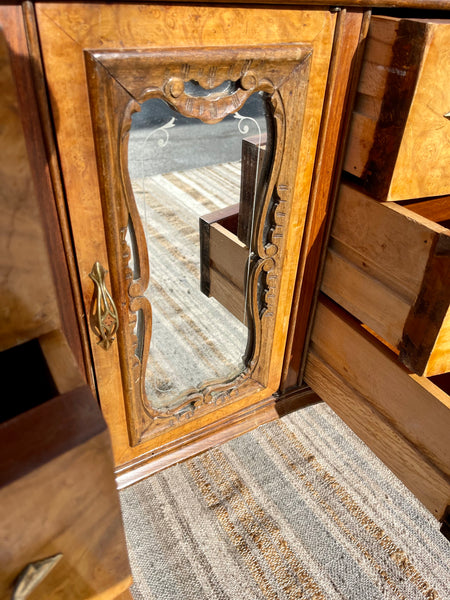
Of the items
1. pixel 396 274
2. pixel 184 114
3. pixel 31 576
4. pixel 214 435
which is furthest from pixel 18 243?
pixel 214 435

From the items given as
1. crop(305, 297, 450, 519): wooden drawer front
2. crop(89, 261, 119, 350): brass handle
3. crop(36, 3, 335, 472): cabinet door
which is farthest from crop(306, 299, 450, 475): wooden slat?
crop(89, 261, 119, 350): brass handle

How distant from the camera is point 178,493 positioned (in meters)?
0.93

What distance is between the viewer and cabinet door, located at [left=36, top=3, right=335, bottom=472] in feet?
1.86

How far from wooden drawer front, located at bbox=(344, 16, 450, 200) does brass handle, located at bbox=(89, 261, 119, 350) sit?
468 mm

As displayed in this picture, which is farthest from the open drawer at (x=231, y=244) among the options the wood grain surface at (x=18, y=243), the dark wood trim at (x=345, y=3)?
the wood grain surface at (x=18, y=243)

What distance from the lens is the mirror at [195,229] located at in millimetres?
689

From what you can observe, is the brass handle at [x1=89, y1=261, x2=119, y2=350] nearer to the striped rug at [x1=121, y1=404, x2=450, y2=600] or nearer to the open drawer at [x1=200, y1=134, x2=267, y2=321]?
the open drawer at [x1=200, y1=134, x2=267, y2=321]

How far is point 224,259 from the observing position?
90 centimetres

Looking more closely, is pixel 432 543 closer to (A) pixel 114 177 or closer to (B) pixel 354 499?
(B) pixel 354 499

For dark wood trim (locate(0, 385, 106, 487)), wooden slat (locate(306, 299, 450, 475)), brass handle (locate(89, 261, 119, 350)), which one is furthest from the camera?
wooden slat (locate(306, 299, 450, 475))

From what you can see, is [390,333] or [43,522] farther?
[390,333]

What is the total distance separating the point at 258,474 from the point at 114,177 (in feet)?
2.16

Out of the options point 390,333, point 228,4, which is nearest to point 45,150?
point 228,4

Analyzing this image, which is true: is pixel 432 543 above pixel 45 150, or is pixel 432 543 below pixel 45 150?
below
